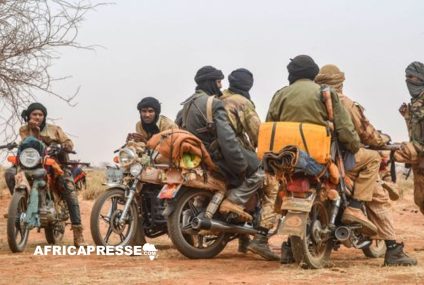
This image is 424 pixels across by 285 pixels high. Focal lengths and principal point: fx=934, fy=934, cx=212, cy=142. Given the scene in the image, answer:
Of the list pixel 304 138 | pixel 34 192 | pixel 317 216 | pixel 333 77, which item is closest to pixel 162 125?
pixel 34 192

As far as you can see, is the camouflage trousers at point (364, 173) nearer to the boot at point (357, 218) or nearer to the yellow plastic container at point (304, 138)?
the boot at point (357, 218)

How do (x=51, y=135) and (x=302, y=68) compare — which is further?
(x=51, y=135)

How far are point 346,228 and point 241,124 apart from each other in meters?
1.89

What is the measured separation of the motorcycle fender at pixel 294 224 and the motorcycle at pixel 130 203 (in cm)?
246

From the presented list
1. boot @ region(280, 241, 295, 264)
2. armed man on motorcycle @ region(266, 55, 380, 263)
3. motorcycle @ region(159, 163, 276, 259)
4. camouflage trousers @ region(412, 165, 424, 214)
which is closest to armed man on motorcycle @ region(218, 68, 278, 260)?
motorcycle @ region(159, 163, 276, 259)

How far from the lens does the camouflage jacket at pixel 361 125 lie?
9.18 meters

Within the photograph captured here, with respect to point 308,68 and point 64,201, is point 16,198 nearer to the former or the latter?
point 64,201

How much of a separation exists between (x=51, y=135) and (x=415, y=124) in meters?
4.67

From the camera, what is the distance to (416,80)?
1012 cm

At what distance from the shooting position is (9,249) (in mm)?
11133

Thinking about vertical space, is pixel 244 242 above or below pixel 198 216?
below

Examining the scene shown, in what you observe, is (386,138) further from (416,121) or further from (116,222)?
(116,222)

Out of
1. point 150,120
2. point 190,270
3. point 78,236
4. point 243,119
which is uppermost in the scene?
point 150,120

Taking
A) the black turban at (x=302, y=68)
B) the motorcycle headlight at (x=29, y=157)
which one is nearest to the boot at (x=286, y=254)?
the black turban at (x=302, y=68)
